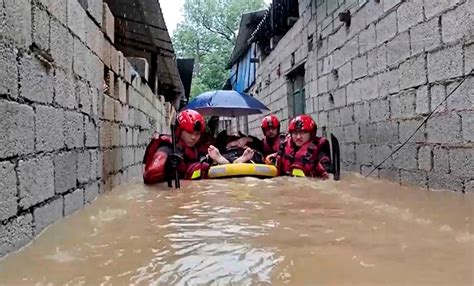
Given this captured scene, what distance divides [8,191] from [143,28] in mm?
5963

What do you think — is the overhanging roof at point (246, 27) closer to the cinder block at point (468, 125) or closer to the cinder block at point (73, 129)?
Answer: the cinder block at point (468, 125)

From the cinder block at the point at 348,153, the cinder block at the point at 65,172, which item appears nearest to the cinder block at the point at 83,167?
the cinder block at the point at 65,172

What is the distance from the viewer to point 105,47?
14.8ft

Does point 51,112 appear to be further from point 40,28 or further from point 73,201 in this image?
point 73,201

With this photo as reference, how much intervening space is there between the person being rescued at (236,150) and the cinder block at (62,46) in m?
3.23

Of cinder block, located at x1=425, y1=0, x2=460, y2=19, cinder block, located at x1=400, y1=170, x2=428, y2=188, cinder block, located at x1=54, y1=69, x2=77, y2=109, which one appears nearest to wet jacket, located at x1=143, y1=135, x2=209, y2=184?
cinder block, located at x1=54, y1=69, x2=77, y2=109

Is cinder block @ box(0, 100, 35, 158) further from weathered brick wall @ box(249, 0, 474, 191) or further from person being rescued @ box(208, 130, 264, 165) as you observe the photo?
person being rescued @ box(208, 130, 264, 165)

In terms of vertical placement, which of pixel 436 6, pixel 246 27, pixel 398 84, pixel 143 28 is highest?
pixel 246 27

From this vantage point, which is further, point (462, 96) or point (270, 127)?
point (270, 127)

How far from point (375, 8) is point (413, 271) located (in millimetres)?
4523

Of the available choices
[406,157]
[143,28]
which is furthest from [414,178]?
[143,28]

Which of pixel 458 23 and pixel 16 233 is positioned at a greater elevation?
pixel 458 23

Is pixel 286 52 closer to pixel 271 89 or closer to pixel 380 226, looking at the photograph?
pixel 271 89

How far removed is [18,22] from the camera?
2.33 metres
